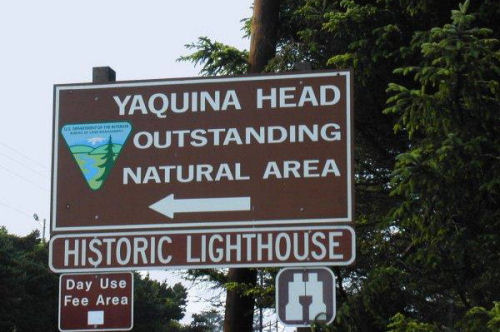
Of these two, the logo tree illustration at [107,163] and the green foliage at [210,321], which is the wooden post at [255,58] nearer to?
the green foliage at [210,321]

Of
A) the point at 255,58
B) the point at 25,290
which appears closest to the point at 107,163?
the point at 255,58

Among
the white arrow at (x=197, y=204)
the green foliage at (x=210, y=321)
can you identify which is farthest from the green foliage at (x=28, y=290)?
the white arrow at (x=197, y=204)

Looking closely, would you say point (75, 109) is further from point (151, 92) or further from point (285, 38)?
point (285, 38)

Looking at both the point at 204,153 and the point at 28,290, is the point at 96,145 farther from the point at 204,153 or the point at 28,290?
the point at 28,290

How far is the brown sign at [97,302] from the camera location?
702 cm

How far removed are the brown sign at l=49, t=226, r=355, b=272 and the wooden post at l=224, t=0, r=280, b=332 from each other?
10.9ft

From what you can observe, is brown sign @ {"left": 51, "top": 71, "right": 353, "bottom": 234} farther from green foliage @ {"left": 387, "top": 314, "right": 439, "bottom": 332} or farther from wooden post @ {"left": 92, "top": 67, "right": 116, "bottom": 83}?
green foliage @ {"left": 387, "top": 314, "right": 439, "bottom": 332}

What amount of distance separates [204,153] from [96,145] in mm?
865

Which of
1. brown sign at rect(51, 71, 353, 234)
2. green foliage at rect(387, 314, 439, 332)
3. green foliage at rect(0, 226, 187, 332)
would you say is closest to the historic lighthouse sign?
brown sign at rect(51, 71, 353, 234)

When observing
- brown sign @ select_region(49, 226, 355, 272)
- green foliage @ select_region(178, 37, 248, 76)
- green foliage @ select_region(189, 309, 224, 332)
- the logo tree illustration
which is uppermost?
green foliage @ select_region(178, 37, 248, 76)

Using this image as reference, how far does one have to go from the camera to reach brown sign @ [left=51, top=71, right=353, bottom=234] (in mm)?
7008

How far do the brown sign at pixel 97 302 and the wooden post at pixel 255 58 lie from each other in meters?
3.30

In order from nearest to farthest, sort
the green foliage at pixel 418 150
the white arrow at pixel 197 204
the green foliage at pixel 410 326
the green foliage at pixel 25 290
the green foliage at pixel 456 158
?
the white arrow at pixel 197 204 < the green foliage at pixel 456 158 < the green foliage at pixel 418 150 < the green foliage at pixel 410 326 < the green foliage at pixel 25 290

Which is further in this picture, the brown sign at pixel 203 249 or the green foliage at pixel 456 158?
the green foliage at pixel 456 158
